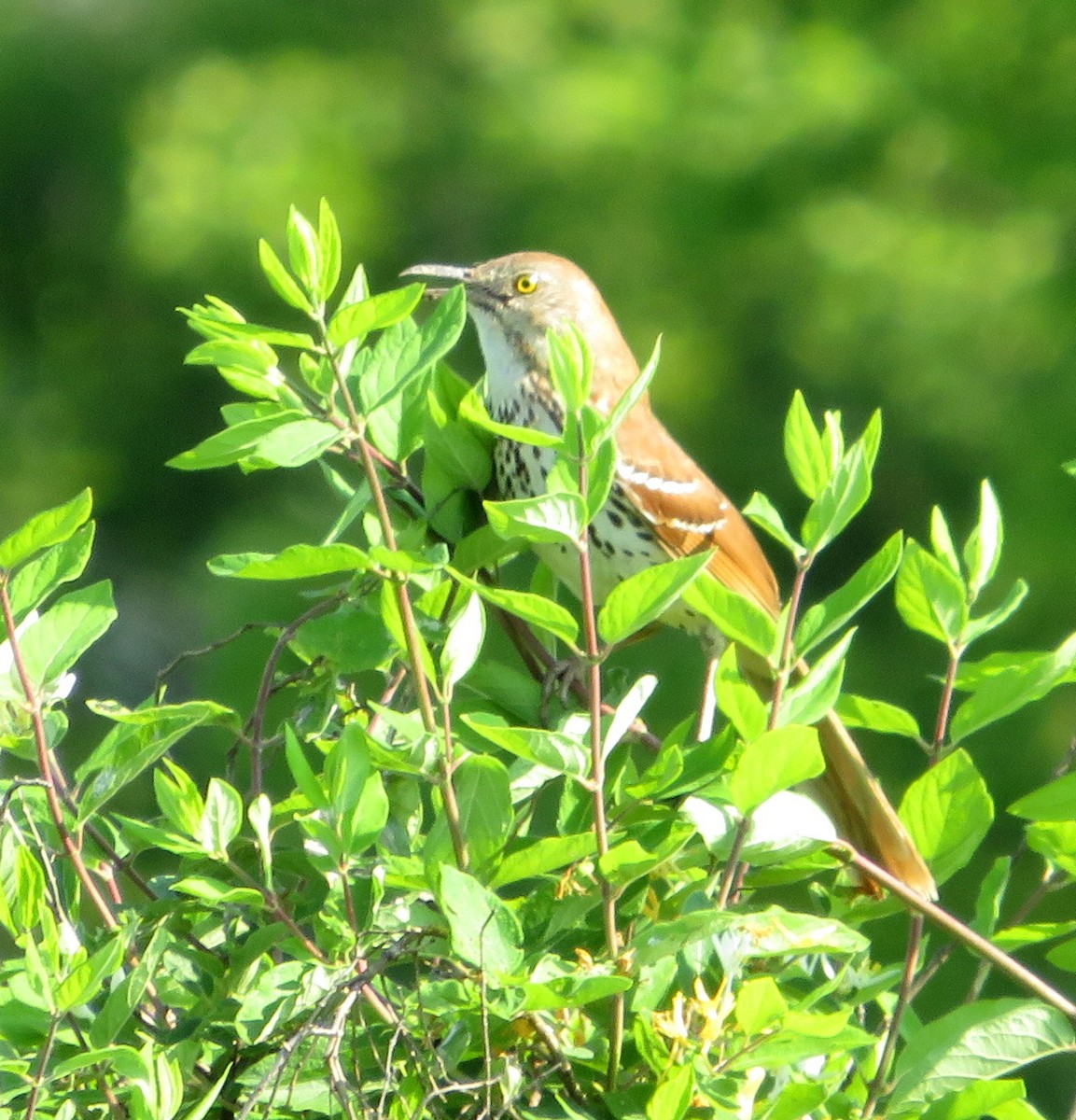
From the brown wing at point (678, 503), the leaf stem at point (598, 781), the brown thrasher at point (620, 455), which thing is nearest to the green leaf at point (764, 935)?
the leaf stem at point (598, 781)

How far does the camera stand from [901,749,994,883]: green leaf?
125 cm

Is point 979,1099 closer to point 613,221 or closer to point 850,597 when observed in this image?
point 850,597

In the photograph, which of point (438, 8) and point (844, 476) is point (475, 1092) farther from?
point (438, 8)

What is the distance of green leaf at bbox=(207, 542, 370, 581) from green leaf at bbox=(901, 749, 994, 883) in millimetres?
421

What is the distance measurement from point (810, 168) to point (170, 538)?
4.22 metres

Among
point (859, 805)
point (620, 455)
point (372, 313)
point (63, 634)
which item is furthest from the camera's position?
point (620, 455)

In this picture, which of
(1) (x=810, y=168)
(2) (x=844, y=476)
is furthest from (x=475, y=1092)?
(1) (x=810, y=168)

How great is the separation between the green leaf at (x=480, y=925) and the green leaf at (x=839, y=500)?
→ 13.1 inches

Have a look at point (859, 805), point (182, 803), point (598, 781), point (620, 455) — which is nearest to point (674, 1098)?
point (598, 781)

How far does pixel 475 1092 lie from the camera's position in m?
1.18

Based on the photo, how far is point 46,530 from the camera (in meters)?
1.22

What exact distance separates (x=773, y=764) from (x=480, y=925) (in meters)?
0.20

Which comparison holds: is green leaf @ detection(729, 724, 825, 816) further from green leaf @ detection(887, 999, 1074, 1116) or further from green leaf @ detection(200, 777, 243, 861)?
green leaf @ detection(200, 777, 243, 861)

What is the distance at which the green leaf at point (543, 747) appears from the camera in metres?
1.09
